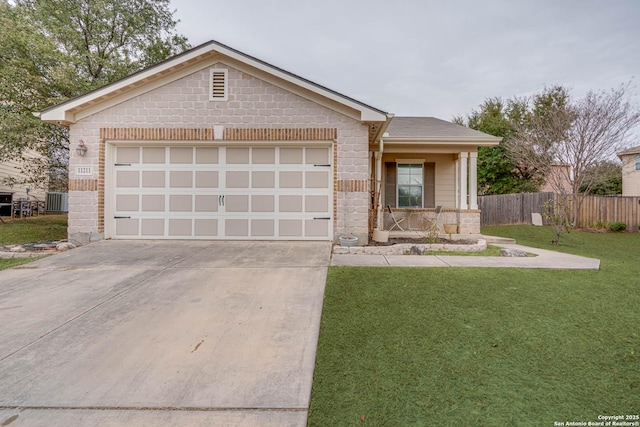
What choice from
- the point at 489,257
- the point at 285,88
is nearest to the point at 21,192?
the point at 285,88

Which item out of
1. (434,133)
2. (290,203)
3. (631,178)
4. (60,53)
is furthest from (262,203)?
(631,178)

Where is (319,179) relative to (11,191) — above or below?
below

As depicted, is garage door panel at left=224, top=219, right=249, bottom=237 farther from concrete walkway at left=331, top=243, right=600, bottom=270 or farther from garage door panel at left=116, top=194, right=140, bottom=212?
concrete walkway at left=331, top=243, right=600, bottom=270

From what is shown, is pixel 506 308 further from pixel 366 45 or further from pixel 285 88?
pixel 366 45

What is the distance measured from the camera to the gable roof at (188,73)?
289 inches

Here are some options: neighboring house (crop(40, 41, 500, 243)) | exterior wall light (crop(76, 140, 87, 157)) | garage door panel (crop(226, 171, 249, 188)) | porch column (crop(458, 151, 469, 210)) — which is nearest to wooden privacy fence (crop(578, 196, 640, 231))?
porch column (crop(458, 151, 469, 210))

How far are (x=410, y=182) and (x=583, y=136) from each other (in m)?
10.4

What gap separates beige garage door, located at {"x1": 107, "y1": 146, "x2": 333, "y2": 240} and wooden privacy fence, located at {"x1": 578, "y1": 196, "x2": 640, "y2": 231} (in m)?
13.4

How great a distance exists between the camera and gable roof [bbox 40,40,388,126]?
7348 mm

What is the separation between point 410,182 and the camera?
11.3 metres

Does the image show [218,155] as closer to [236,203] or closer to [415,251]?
[236,203]

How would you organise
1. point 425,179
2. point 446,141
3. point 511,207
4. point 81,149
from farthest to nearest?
point 511,207, point 425,179, point 446,141, point 81,149

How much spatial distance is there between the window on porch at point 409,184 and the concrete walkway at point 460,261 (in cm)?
479

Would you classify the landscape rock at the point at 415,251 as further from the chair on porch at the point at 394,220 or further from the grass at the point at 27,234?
the grass at the point at 27,234
